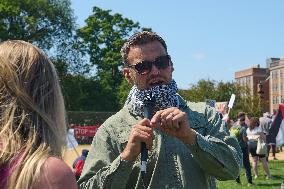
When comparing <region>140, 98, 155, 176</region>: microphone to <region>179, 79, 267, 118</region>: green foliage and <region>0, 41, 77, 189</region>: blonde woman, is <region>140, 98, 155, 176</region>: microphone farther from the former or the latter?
<region>179, 79, 267, 118</region>: green foliage

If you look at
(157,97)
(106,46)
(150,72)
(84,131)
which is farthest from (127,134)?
(106,46)

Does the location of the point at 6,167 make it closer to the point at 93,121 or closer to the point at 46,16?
the point at 93,121

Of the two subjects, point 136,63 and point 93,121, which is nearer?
point 136,63

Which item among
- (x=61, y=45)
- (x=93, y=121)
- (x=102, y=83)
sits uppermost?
(x=61, y=45)

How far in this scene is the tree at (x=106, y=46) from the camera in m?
56.0

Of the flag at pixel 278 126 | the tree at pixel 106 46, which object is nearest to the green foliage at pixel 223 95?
the tree at pixel 106 46

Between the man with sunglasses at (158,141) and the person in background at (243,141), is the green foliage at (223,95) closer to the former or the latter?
the person in background at (243,141)

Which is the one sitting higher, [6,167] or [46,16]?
[46,16]

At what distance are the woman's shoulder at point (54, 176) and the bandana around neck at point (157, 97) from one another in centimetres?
115

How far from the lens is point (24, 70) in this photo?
1996 millimetres

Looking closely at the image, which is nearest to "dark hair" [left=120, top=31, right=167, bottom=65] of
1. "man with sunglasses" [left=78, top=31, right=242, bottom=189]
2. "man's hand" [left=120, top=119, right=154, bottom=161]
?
"man with sunglasses" [left=78, top=31, right=242, bottom=189]

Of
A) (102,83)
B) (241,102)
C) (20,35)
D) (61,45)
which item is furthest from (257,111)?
(20,35)

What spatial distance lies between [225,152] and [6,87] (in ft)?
4.38

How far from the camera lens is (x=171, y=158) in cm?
299
